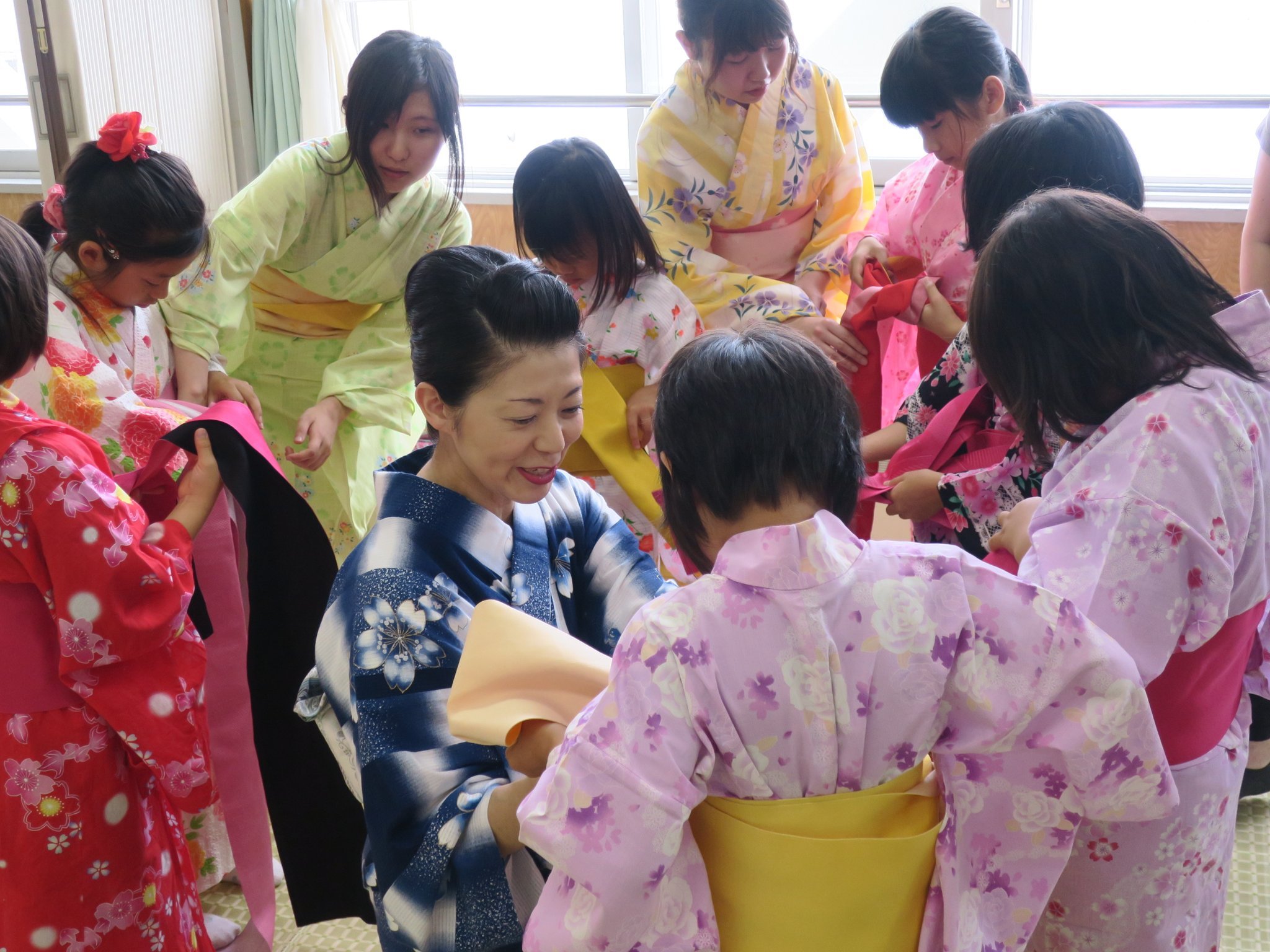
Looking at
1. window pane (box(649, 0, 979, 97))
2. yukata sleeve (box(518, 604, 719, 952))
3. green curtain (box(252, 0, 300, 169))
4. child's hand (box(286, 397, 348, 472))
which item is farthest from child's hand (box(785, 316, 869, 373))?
green curtain (box(252, 0, 300, 169))

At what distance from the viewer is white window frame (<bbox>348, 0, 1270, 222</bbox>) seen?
321cm

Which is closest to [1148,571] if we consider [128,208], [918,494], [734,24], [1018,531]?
[1018,531]

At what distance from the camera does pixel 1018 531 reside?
51.4 inches

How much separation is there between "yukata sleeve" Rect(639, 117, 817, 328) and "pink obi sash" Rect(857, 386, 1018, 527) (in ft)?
2.30

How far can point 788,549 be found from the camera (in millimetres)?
943

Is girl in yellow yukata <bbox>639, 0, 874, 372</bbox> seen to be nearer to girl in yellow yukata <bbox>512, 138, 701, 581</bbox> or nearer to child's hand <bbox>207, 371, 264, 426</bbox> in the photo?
girl in yellow yukata <bbox>512, 138, 701, 581</bbox>

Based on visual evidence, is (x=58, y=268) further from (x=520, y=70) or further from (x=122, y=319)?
(x=520, y=70)

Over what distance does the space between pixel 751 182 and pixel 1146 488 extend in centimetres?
146

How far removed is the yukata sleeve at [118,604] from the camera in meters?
1.46

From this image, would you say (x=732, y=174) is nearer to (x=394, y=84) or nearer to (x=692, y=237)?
(x=692, y=237)

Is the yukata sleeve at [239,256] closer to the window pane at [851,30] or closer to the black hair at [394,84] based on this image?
the black hair at [394,84]

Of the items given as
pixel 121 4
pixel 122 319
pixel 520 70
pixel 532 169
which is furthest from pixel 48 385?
pixel 520 70

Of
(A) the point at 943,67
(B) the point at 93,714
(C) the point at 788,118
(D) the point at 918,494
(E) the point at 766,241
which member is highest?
(A) the point at 943,67

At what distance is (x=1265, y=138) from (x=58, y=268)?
7.90 ft
